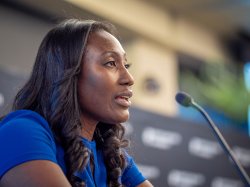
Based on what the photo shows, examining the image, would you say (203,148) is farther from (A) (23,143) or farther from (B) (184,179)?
(A) (23,143)

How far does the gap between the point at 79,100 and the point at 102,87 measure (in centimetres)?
7

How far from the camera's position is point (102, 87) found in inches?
47.8

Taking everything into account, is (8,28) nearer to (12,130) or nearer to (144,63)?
(144,63)

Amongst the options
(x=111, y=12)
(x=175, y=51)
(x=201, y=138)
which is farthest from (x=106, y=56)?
(x=175, y=51)

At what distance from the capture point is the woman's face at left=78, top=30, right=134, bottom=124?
121 centimetres

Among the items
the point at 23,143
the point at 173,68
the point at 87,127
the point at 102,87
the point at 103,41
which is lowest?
the point at 23,143

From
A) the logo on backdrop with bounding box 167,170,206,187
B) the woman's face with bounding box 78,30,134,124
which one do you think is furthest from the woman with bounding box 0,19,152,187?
the logo on backdrop with bounding box 167,170,206,187

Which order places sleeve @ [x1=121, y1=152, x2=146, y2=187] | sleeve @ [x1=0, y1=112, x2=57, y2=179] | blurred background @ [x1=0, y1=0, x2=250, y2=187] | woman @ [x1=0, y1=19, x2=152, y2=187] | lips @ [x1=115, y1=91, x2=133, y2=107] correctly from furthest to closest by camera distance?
blurred background @ [x1=0, y1=0, x2=250, y2=187], sleeve @ [x1=121, y1=152, x2=146, y2=187], lips @ [x1=115, y1=91, x2=133, y2=107], woman @ [x1=0, y1=19, x2=152, y2=187], sleeve @ [x1=0, y1=112, x2=57, y2=179]

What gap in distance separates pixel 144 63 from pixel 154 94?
0.33 meters

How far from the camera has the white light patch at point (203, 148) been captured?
3572 millimetres

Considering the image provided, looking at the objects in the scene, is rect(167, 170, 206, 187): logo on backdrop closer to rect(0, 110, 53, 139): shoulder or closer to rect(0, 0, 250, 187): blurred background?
rect(0, 0, 250, 187): blurred background

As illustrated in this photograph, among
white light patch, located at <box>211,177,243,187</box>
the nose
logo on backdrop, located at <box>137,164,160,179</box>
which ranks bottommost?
logo on backdrop, located at <box>137,164,160,179</box>

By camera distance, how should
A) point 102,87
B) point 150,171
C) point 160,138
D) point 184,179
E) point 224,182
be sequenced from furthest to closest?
point 224,182 < point 184,179 < point 160,138 < point 150,171 < point 102,87

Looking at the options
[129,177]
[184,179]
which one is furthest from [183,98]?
[184,179]
